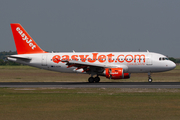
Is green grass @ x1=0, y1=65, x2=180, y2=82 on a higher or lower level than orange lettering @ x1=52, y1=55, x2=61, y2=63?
lower

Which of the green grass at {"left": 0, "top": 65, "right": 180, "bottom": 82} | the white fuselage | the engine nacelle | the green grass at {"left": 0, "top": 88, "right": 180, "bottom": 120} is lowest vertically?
the green grass at {"left": 0, "top": 88, "right": 180, "bottom": 120}

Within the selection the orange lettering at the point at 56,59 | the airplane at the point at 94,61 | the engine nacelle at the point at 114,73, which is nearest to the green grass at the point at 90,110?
the engine nacelle at the point at 114,73

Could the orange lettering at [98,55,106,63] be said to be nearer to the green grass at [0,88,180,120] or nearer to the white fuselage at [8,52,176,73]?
the white fuselage at [8,52,176,73]

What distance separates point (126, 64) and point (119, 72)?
9.40ft

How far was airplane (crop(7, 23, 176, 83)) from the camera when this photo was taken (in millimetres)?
39769

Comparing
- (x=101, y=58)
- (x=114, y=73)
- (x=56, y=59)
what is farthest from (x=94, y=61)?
(x=56, y=59)

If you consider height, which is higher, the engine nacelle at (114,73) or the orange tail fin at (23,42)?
the orange tail fin at (23,42)

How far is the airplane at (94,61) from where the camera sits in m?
39.8

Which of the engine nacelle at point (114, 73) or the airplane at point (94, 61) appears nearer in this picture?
the engine nacelle at point (114, 73)

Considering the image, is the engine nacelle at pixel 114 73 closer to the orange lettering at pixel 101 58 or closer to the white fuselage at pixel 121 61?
the white fuselage at pixel 121 61

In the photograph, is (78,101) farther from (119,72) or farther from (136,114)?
(119,72)

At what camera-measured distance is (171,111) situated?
1582cm

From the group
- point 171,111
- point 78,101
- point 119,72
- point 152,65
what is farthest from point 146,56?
point 171,111

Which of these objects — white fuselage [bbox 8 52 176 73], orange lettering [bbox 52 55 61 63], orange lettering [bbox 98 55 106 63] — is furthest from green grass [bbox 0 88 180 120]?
orange lettering [bbox 52 55 61 63]
